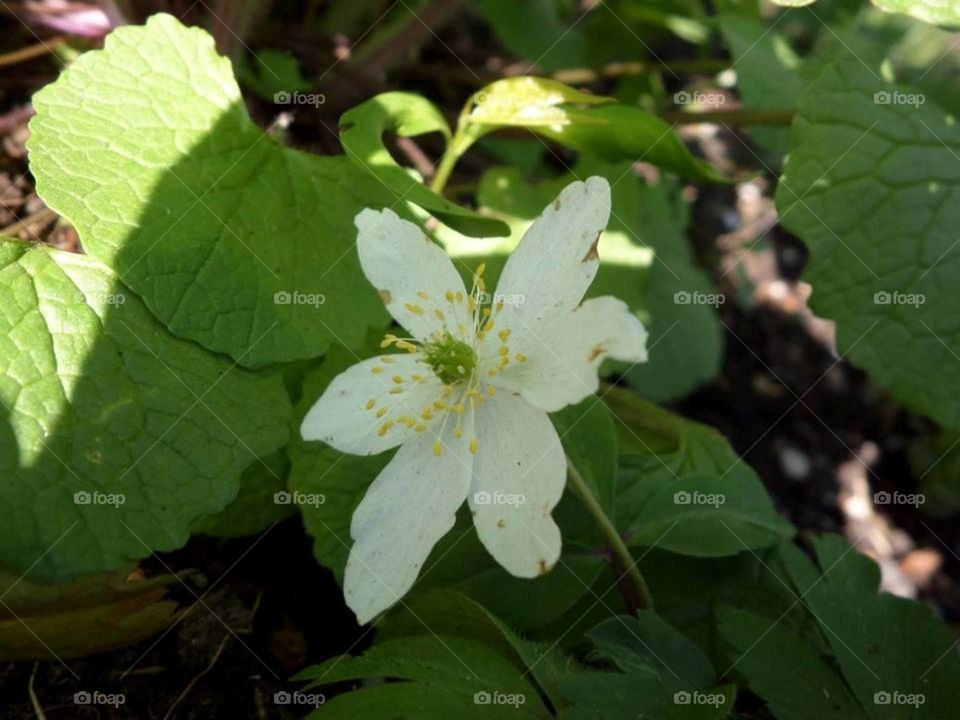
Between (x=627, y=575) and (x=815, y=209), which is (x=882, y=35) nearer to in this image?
(x=815, y=209)

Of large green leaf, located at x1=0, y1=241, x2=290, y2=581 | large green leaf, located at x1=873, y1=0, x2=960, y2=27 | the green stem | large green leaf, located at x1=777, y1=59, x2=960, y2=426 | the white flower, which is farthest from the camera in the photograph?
the green stem

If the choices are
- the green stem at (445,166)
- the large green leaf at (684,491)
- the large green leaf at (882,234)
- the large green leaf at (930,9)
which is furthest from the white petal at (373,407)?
the large green leaf at (930,9)

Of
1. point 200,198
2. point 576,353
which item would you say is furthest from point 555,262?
point 200,198

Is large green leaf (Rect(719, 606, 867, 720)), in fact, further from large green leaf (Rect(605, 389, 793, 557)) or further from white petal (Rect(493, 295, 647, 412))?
white petal (Rect(493, 295, 647, 412))

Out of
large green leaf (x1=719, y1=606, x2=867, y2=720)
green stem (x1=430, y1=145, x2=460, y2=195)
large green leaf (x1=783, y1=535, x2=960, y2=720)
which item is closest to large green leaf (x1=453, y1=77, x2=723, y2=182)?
green stem (x1=430, y1=145, x2=460, y2=195)

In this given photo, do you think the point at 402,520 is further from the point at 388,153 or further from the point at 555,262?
the point at 388,153
